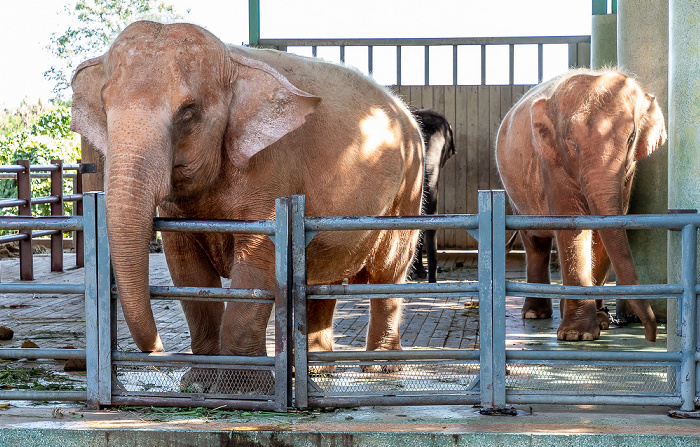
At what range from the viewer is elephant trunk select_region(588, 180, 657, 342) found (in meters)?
4.76

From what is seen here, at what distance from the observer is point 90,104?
4711 millimetres

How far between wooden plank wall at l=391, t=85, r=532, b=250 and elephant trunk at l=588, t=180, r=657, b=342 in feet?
24.0

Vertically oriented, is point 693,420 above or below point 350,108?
below

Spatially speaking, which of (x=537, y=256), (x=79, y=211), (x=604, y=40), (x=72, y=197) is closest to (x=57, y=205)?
(x=72, y=197)

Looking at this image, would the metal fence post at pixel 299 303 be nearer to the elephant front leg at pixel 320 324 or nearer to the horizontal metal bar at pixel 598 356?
the horizontal metal bar at pixel 598 356

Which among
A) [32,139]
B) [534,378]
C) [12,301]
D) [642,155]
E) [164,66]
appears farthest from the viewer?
[32,139]

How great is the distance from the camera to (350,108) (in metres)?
5.45

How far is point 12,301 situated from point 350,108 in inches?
209

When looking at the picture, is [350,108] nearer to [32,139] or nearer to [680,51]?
[680,51]

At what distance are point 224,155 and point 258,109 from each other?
29 cm

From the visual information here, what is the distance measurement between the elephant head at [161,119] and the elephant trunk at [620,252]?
1913mm

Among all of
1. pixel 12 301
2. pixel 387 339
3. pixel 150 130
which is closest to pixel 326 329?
pixel 387 339

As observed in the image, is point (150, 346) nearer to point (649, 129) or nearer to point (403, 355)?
point (403, 355)

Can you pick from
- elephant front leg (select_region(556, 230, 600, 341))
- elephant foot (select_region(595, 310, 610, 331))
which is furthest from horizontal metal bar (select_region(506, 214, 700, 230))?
elephant foot (select_region(595, 310, 610, 331))
